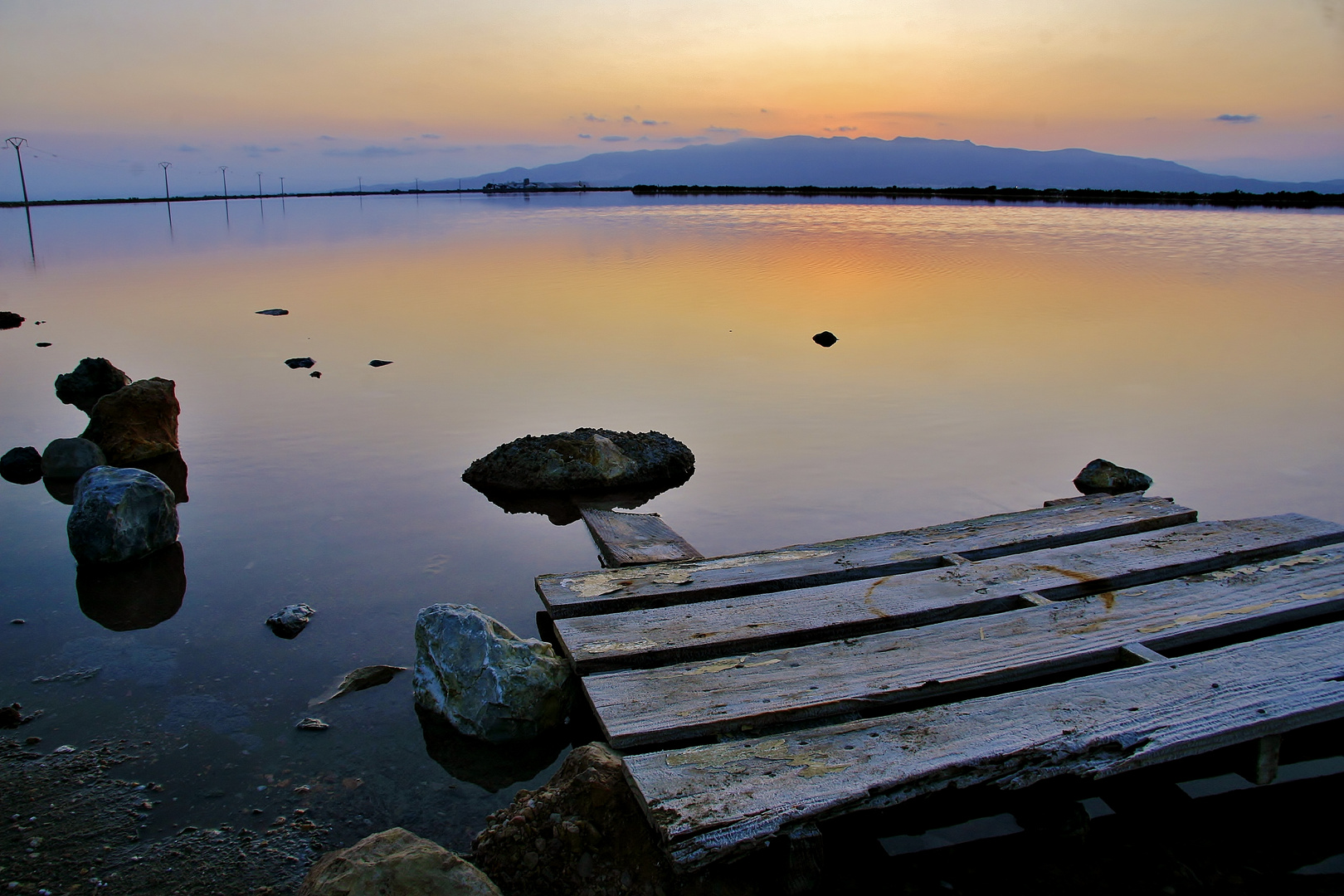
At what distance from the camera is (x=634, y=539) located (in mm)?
6305

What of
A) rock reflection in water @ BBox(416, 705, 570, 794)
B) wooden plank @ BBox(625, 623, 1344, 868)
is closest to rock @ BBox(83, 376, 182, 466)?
rock reflection in water @ BBox(416, 705, 570, 794)

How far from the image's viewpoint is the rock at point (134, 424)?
887cm

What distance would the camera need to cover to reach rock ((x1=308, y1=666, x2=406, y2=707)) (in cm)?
456

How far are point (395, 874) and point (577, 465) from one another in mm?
5373

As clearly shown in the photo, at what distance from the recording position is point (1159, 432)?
10234mm

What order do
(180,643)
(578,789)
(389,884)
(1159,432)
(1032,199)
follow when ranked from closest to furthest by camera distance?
(389,884)
(578,789)
(180,643)
(1159,432)
(1032,199)

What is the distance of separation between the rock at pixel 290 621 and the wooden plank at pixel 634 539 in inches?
74.0

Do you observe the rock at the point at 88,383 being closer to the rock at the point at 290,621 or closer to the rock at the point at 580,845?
the rock at the point at 290,621

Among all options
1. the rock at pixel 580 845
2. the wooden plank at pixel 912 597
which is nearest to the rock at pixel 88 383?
the wooden plank at pixel 912 597

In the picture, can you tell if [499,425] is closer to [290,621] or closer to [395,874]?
[290,621]

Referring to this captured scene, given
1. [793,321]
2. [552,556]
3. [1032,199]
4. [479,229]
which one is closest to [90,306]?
[793,321]

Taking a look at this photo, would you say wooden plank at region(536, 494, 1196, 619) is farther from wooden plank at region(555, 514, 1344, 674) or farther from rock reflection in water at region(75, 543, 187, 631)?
rock reflection in water at region(75, 543, 187, 631)

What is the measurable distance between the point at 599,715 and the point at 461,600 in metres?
2.39

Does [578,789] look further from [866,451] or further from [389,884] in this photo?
[866,451]
